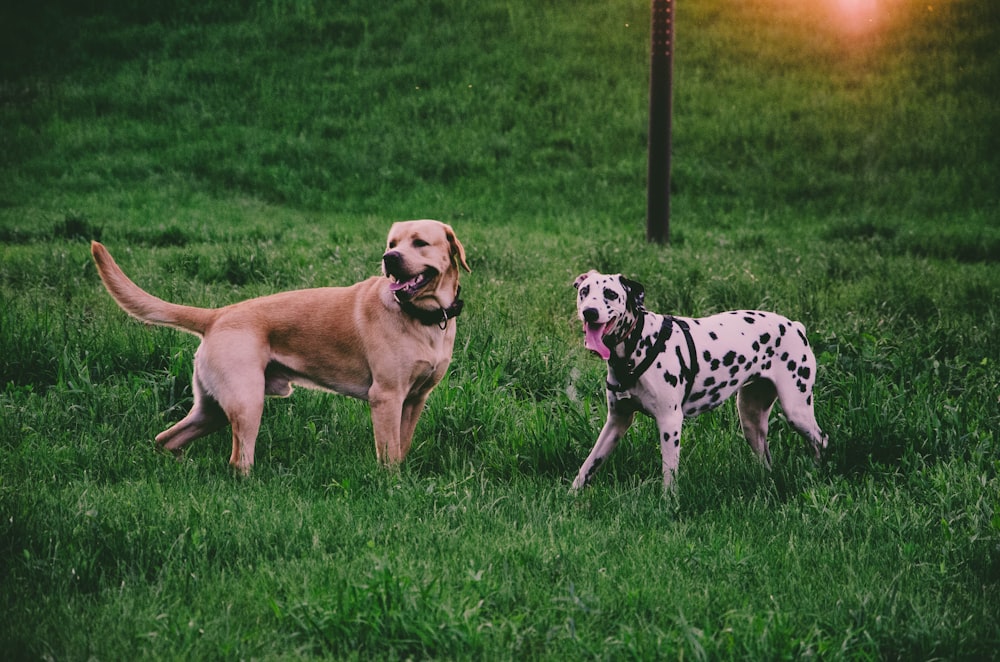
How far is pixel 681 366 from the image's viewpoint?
4668 mm

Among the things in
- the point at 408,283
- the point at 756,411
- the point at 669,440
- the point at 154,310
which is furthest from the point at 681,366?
the point at 154,310

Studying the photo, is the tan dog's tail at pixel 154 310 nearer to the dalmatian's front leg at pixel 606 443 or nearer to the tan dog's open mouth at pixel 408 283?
the tan dog's open mouth at pixel 408 283

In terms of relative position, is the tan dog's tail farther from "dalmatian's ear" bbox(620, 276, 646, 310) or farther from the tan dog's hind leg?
"dalmatian's ear" bbox(620, 276, 646, 310)

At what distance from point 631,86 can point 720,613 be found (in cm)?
1755

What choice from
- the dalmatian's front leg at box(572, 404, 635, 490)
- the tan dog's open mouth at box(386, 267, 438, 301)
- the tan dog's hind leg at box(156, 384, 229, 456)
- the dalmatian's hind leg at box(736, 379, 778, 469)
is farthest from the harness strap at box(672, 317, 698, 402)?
the tan dog's hind leg at box(156, 384, 229, 456)

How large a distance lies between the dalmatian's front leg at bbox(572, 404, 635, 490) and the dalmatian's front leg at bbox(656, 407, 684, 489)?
22cm

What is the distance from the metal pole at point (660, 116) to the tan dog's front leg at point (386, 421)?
7.42 meters

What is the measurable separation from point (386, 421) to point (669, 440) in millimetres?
1545

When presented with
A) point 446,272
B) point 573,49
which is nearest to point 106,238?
point 446,272

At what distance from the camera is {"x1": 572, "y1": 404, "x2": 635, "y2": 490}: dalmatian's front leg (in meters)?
4.71

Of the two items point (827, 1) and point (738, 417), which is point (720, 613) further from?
point (827, 1)

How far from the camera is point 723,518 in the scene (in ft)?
13.9

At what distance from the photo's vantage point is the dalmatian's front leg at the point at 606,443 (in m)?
4.71

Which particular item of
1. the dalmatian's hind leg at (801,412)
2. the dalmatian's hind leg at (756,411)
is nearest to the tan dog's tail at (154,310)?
the dalmatian's hind leg at (756,411)
